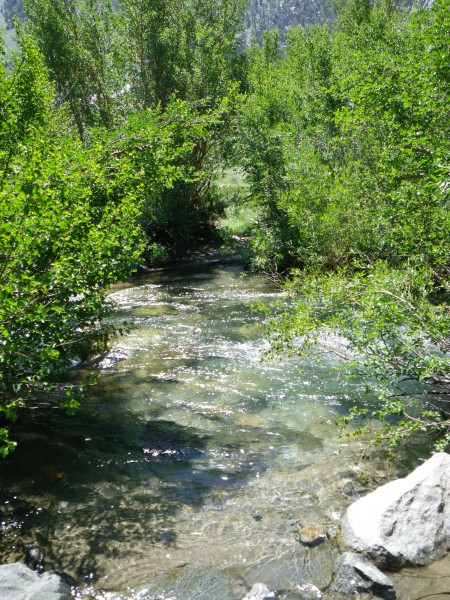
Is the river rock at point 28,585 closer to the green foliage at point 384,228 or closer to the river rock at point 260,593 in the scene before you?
the river rock at point 260,593

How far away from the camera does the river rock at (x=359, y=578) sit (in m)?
5.20

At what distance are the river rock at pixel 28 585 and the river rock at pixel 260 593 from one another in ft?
6.37

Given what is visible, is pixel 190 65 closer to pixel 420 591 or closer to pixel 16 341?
pixel 16 341

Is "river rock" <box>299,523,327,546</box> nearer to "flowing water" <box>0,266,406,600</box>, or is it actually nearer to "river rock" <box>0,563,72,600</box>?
"flowing water" <box>0,266,406,600</box>

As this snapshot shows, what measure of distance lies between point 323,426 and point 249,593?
418 centimetres

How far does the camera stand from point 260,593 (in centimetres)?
537

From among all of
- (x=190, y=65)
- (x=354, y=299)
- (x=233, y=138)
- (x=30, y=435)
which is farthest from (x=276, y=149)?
(x=30, y=435)

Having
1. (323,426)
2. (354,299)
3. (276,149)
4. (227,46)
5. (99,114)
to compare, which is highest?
(227,46)

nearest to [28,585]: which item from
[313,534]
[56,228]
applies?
[313,534]

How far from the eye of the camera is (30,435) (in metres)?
8.45

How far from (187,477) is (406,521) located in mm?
3310

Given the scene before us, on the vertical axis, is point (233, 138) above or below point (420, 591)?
above

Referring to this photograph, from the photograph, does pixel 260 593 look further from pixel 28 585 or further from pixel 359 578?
pixel 28 585

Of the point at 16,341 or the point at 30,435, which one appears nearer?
the point at 16,341
